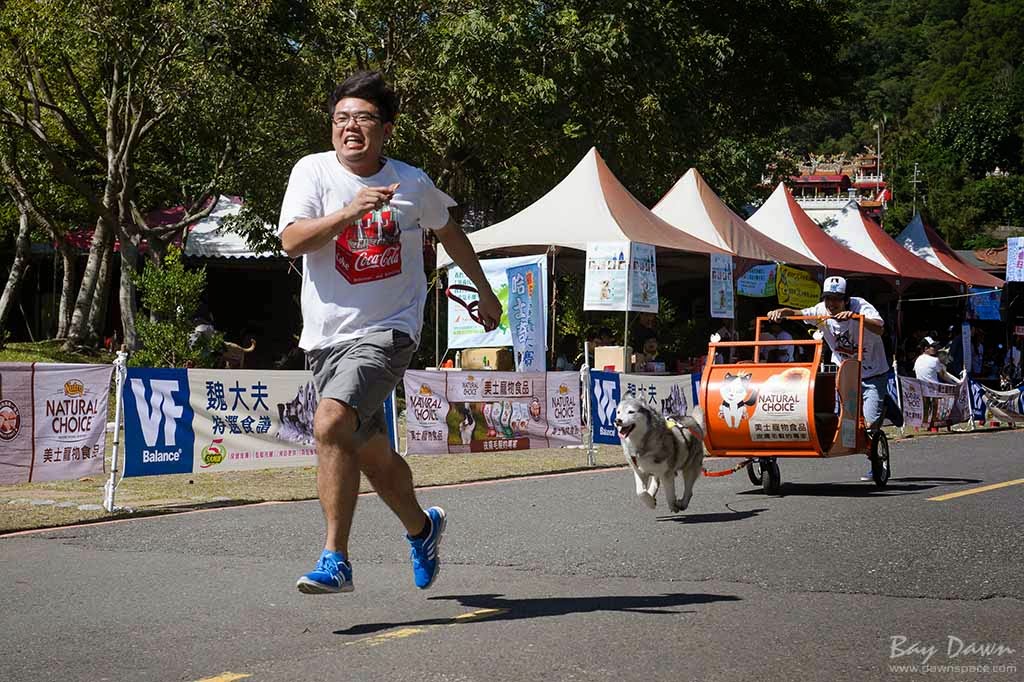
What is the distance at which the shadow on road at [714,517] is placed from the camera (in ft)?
27.7

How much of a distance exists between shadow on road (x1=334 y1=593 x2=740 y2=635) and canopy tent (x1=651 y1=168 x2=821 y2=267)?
17137 millimetres

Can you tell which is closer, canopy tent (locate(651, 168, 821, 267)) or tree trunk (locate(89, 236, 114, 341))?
canopy tent (locate(651, 168, 821, 267))

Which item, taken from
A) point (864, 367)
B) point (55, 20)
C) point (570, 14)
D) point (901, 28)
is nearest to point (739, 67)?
point (570, 14)

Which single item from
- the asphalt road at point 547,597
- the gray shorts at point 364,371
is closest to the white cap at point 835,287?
the asphalt road at point 547,597

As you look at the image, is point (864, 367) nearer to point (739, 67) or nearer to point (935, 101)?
point (739, 67)

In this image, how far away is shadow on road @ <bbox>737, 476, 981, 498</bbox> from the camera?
33.3ft

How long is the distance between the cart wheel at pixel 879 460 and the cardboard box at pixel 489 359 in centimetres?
844

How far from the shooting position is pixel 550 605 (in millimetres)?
5367

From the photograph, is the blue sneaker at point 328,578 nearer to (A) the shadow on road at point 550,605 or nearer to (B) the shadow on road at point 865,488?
(A) the shadow on road at point 550,605

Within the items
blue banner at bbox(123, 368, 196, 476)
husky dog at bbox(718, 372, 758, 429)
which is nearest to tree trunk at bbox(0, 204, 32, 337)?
blue banner at bbox(123, 368, 196, 476)

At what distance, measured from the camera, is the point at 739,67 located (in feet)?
120

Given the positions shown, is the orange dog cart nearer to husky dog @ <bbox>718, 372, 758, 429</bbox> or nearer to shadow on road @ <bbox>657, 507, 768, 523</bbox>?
husky dog @ <bbox>718, 372, 758, 429</bbox>

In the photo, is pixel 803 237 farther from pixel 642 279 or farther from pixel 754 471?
pixel 754 471

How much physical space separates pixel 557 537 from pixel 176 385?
4.66 metres
